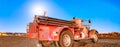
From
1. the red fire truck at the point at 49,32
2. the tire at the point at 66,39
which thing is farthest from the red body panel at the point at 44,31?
the tire at the point at 66,39

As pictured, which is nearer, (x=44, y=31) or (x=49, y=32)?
(x=44, y=31)

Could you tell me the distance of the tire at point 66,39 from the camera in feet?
43.4

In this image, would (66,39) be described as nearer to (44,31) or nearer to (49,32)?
(49,32)

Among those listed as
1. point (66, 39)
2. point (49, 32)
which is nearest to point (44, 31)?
point (49, 32)

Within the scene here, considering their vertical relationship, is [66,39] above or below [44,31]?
below

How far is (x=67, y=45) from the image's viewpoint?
13.8 meters

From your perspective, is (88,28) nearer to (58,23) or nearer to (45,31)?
(58,23)

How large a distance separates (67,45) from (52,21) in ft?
5.98

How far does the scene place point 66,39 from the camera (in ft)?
45.2

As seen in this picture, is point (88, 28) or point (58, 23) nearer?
point (58, 23)

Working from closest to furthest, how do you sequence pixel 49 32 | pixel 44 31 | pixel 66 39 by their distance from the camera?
pixel 44 31 → pixel 49 32 → pixel 66 39

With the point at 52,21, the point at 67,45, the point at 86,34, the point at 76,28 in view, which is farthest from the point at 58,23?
the point at 86,34

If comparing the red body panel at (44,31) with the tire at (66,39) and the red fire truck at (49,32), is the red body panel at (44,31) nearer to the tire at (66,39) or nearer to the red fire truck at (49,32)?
the red fire truck at (49,32)

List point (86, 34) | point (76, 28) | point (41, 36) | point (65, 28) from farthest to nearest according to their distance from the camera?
point (86, 34) → point (76, 28) → point (65, 28) → point (41, 36)
